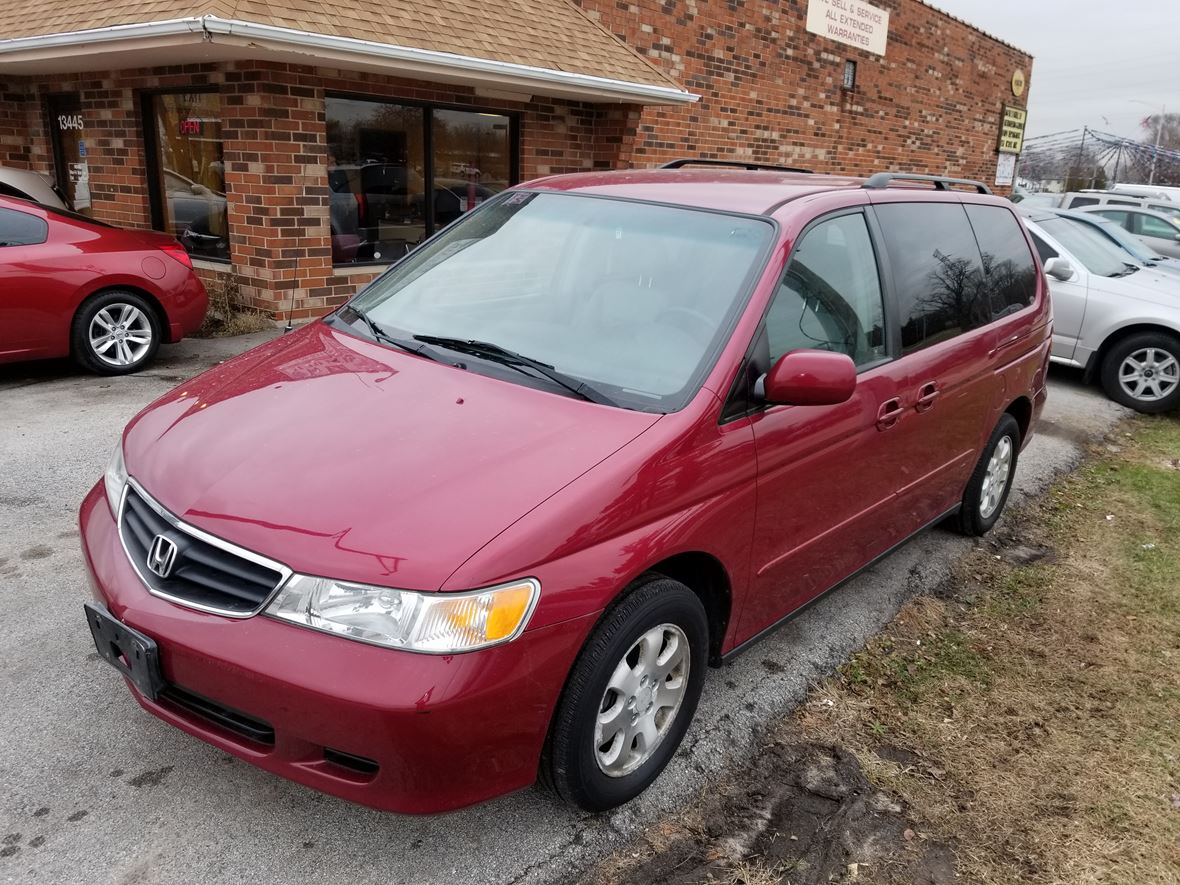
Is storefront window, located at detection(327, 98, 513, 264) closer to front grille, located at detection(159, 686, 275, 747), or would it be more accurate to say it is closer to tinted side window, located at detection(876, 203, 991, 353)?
tinted side window, located at detection(876, 203, 991, 353)

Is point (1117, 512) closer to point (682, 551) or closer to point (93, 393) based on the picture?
point (682, 551)

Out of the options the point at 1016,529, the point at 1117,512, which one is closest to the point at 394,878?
the point at 1016,529

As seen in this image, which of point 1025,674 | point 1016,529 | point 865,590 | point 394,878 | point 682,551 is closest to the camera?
point 394,878

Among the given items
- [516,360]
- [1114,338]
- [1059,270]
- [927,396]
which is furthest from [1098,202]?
[516,360]

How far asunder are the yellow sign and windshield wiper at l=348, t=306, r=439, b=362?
22.3 meters

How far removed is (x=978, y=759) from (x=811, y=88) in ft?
45.7

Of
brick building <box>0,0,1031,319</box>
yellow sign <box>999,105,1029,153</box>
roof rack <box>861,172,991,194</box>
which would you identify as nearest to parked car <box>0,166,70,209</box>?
brick building <box>0,0,1031,319</box>

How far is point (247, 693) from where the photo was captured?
218 cm

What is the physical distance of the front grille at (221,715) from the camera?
2279mm

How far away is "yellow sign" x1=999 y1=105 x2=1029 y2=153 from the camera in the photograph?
21969 millimetres

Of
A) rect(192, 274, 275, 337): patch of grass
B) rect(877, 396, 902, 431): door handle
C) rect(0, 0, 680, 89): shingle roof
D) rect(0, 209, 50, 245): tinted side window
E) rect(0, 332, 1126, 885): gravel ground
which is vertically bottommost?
rect(0, 332, 1126, 885): gravel ground

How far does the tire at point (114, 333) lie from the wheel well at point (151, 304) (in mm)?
13

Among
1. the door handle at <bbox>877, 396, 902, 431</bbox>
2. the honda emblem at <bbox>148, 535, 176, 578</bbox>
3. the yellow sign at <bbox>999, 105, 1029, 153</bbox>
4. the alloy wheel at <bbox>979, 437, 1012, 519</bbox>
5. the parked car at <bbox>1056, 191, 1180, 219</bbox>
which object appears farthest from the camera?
the yellow sign at <bbox>999, 105, 1029, 153</bbox>

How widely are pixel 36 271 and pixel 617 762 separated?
5.90 metres
